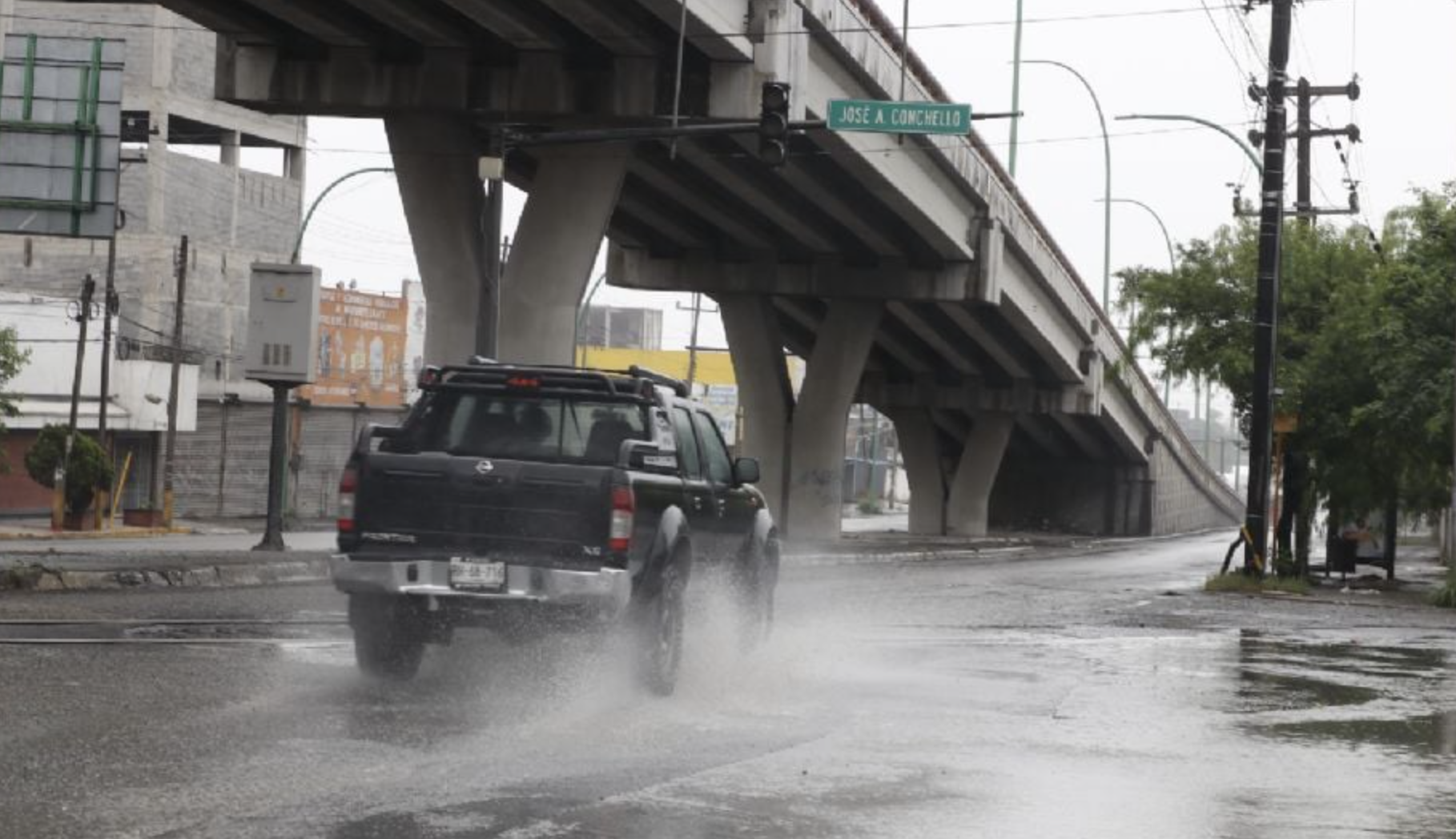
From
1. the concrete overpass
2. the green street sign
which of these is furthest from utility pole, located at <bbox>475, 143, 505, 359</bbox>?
the green street sign

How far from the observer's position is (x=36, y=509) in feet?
199

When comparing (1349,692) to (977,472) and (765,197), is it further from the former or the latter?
(977,472)

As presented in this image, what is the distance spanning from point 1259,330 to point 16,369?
31.4 meters

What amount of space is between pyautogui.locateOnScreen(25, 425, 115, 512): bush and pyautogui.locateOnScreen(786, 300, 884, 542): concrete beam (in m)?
17.8

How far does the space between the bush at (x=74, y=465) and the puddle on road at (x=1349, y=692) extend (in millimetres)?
37766

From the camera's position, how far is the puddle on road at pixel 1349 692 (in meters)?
13.2

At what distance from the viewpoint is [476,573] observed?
12.7 metres

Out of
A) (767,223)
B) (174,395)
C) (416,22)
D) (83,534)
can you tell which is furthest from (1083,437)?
(416,22)

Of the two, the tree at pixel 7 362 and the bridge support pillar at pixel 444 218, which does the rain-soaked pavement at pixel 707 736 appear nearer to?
the bridge support pillar at pixel 444 218

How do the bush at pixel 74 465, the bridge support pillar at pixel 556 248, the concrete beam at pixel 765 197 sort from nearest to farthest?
1. the bridge support pillar at pixel 556 248
2. the concrete beam at pixel 765 197
3. the bush at pixel 74 465

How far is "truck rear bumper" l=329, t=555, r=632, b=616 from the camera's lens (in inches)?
494

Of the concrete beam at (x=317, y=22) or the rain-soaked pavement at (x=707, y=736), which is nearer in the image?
the rain-soaked pavement at (x=707, y=736)

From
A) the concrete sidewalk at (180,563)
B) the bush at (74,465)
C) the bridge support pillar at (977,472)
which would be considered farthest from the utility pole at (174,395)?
the bridge support pillar at (977,472)

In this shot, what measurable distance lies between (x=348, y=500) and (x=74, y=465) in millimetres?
42449
